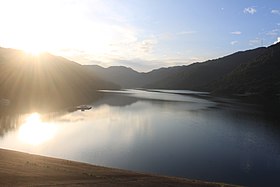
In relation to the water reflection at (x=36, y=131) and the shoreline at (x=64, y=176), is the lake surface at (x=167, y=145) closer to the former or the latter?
the water reflection at (x=36, y=131)

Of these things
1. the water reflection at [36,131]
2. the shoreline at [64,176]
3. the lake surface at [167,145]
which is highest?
the shoreline at [64,176]

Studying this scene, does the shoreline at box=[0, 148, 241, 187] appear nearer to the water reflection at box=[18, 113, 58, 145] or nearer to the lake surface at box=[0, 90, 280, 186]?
the lake surface at box=[0, 90, 280, 186]

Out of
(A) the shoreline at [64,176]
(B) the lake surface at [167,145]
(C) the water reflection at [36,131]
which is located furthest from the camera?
(C) the water reflection at [36,131]

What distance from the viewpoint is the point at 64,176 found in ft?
77.3

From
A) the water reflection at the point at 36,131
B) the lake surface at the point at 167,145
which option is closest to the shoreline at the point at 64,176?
the lake surface at the point at 167,145

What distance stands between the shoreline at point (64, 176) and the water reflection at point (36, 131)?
74.0ft

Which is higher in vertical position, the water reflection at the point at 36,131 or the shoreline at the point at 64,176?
the shoreline at the point at 64,176

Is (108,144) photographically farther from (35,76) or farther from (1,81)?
(35,76)

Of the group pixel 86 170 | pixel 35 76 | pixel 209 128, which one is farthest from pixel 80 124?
pixel 35 76

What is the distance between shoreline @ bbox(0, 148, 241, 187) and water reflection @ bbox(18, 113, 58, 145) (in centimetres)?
2255

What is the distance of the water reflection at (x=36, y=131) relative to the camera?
50.6 m

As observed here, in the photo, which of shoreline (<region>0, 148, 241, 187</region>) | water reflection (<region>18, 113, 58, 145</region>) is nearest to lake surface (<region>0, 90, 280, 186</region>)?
water reflection (<region>18, 113, 58, 145</region>)

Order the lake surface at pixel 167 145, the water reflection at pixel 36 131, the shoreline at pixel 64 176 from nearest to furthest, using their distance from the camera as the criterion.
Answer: the shoreline at pixel 64 176, the lake surface at pixel 167 145, the water reflection at pixel 36 131

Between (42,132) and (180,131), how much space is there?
83.7ft
